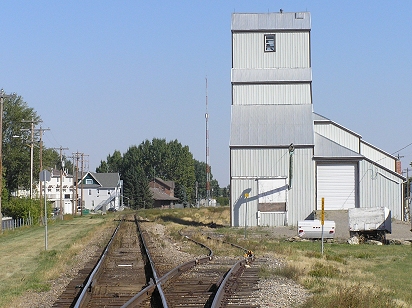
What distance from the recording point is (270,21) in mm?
48375

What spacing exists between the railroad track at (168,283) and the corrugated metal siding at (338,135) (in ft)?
102

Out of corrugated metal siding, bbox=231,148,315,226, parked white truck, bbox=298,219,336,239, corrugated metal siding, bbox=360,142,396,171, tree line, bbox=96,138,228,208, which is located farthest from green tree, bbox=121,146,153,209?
parked white truck, bbox=298,219,336,239

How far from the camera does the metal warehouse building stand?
44.7 m

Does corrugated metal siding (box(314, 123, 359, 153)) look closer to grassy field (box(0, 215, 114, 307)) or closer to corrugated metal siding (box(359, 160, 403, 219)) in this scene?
corrugated metal siding (box(359, 160, 403, 219))

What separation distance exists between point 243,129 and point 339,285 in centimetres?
3283

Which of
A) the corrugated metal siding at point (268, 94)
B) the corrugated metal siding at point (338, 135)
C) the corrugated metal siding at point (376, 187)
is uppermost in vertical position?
the corrugated metal siding at point (268, 94)

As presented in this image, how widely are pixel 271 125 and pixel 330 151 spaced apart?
179 inches

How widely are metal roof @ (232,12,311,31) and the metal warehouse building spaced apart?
0.07 meters

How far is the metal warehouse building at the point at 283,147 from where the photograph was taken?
44719mm

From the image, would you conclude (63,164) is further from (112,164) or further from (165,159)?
(112,164)

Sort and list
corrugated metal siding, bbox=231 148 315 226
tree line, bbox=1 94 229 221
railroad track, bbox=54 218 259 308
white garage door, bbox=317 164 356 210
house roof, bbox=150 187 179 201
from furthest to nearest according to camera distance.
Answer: house roof, bbox=150 187 179 201
tree line, bbox=1 94 229 221
white garage door, bbox=317 164 356 210
corrugated metal siding, bbox=231 148 315 226
railroad track, bbox=54 218 259 308

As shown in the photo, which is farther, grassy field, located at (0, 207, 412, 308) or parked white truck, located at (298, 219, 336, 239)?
parked white truck, located at (298, 219, 336, 239)

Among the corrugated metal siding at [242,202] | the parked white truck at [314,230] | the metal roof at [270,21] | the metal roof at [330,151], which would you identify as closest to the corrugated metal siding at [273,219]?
the corrugated metal siding at [242,202]

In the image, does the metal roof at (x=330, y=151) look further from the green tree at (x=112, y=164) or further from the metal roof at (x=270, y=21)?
the green tree at (x=112, y=164)
